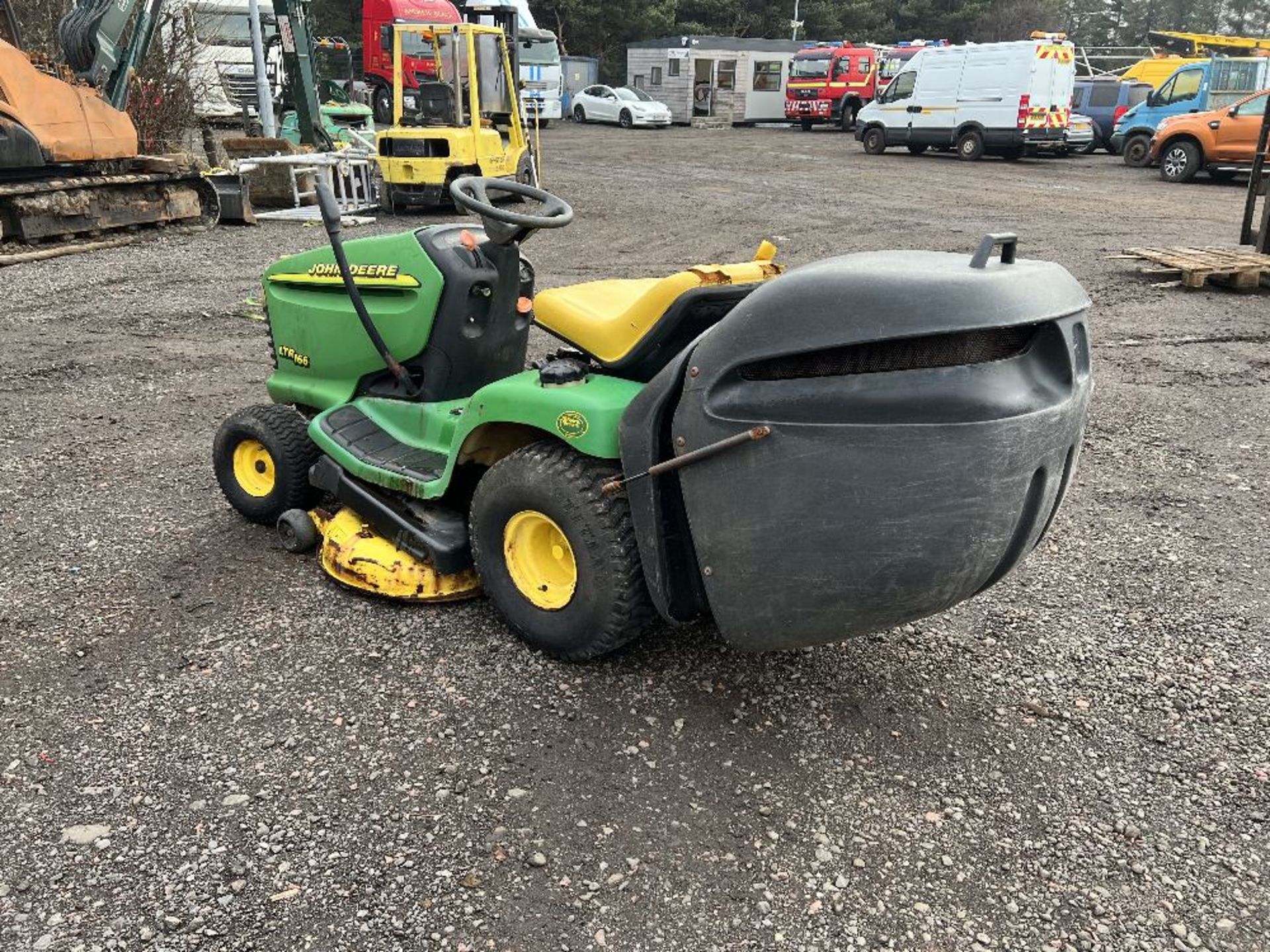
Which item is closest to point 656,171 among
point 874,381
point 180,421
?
point 180,421

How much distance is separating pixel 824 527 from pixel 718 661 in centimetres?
100

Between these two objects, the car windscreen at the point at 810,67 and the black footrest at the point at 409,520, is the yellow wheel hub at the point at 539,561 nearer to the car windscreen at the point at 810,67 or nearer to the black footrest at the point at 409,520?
the black footrest at the point at 409,520

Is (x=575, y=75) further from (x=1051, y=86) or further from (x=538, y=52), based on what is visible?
(x=1051, y=86)

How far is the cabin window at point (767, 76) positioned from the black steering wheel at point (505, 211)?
32526 millimetres

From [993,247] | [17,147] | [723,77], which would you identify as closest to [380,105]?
[723,77]

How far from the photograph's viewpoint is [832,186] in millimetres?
16297

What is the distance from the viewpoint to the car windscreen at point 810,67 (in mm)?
30016

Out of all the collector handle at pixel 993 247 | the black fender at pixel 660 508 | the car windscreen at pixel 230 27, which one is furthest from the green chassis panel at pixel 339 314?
the car windscreen at pixel 230 27

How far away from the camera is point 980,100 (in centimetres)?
2088

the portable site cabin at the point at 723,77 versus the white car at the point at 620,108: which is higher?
the portable site cabin at the point at 723,77

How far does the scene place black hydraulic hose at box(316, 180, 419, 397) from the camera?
3.36 meters

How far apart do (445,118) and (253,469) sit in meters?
10.2

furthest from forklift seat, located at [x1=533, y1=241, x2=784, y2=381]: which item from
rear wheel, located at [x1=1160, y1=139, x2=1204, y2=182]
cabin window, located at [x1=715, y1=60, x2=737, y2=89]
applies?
cabin window, located at [x1=715, y1=60, x2=737, y2=89]

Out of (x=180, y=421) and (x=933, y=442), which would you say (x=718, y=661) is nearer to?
(x=933, y=442)
